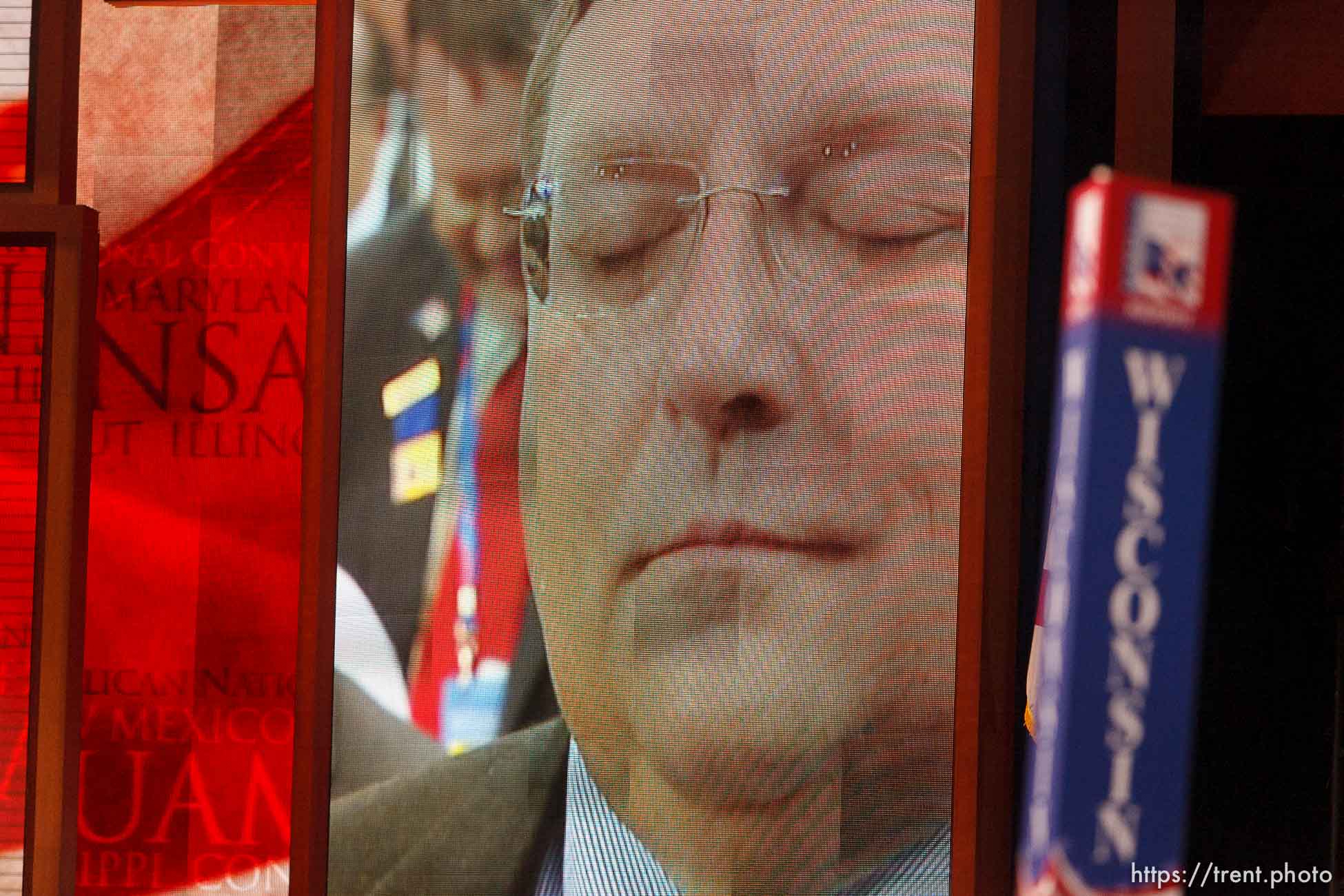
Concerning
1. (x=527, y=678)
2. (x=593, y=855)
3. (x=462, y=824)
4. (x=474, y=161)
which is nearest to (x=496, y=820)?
(x=462, y=824)

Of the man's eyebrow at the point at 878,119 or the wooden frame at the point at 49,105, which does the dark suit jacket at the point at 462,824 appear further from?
the wooden frame at the point at 49,105

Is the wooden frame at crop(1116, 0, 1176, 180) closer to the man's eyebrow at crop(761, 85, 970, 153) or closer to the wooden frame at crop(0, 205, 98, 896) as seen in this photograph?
the man's eyebrow at crop(761, 85, 970, 153)

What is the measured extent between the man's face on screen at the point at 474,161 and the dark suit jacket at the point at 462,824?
105 centimetres

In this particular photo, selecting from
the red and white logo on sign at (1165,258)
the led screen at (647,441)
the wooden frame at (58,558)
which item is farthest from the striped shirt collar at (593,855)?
the red and white logo on sign at (1165,258)

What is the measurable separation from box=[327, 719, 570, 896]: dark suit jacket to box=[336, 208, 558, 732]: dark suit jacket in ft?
0.32

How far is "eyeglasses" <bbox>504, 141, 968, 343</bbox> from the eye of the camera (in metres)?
3.07

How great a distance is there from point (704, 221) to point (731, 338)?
28 centimetres

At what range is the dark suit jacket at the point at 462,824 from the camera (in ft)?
10.3

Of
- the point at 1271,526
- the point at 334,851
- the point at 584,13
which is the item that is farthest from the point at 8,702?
the point at 1271,526

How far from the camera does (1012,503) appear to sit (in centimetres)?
304

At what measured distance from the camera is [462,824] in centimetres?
314

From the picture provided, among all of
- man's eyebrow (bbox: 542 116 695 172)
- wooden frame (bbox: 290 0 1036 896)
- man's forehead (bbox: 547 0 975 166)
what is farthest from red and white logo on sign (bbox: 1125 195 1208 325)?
man's eyebrow (bbox: 542 116 695 172)

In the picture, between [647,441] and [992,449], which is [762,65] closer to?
[647,441]

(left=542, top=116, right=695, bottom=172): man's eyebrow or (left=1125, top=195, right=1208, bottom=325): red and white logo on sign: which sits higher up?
(left=542, top=116, right=695, bottom=172): man's eyebrow
